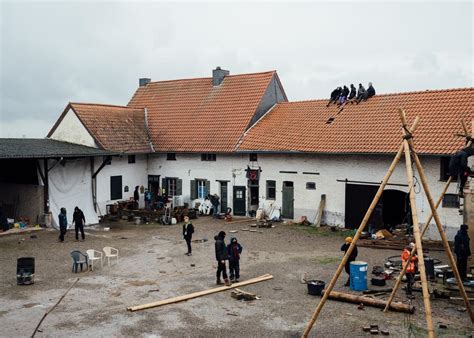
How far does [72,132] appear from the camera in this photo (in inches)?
1227

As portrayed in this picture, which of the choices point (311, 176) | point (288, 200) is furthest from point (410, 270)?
point (288, 200)

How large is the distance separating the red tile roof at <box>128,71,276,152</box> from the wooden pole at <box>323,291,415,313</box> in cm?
1658

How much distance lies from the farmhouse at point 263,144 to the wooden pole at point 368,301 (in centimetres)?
1033

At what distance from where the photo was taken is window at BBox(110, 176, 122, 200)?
30.8 meters

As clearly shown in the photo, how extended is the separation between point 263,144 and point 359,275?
15.0 m

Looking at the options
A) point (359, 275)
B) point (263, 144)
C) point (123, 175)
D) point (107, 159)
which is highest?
point (263, 144)

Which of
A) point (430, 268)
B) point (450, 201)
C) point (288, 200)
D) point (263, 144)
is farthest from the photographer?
point (263, 144)

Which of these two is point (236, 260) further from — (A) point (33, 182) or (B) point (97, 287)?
(A) point (33, 182)

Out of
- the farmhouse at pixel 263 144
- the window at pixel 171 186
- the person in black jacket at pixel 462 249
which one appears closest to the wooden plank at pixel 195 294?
the person in black jacket at pixel 462 249

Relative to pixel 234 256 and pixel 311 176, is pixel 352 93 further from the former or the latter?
pixel 234 256

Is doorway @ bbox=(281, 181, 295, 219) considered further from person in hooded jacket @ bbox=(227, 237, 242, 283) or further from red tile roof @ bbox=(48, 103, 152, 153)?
person in hooded jacket @ bbox=(227, 237, 242, 283)

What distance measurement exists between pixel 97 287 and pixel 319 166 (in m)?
14.8

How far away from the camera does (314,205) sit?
27.5m

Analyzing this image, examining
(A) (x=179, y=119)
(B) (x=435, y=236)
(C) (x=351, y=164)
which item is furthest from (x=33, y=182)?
(B) (x=435, y=236)
